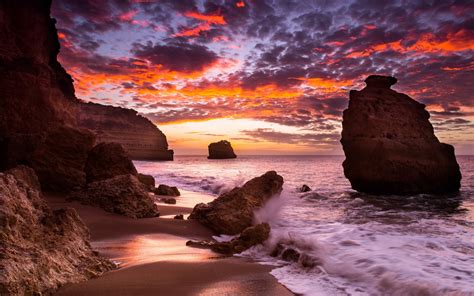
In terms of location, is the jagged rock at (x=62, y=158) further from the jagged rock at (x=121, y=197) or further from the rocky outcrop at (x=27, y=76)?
the rocky outcrop at (x=27, y=76)

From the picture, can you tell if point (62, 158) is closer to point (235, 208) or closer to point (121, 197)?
point (121, 197)

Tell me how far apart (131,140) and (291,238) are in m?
87.8

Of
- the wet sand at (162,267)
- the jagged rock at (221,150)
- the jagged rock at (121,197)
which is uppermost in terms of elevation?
the jagged rock at (221,150)

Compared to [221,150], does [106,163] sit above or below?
below

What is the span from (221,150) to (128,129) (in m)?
Answer: 43.0

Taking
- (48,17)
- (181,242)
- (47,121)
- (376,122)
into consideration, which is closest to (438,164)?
(376,122)

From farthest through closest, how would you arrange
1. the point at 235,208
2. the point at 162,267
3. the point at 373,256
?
the point at 235,208, the point at 373,256, the point at 162,267

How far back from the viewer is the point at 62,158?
10062mm

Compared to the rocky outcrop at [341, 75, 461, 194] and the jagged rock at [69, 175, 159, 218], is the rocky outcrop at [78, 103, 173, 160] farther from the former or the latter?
the jagged rock at [69, 175, 159, 218]

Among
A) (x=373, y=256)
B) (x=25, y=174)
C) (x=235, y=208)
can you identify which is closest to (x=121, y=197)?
(x=25, y=174)

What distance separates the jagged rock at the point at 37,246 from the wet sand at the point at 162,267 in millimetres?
171

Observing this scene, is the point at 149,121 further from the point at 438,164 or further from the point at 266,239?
the point at 266,239

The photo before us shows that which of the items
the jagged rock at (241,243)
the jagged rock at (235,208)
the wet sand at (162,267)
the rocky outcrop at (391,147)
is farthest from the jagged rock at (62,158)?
the rocky outcrop at (391,147)

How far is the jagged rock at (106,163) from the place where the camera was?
1002 centimetres
